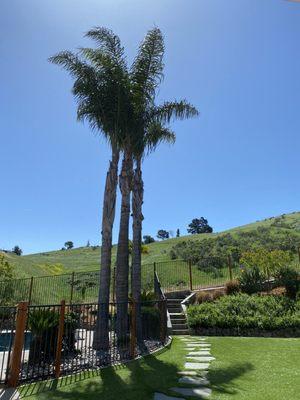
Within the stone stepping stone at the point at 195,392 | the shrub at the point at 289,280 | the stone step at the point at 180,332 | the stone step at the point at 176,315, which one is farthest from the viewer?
the shrub at the point at 289,280

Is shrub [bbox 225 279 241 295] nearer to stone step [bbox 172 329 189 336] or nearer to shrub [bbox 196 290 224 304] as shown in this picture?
shrub [bbox 196 290 224 304]

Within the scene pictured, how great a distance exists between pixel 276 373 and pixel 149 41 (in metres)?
11.8

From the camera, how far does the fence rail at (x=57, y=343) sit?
711cm

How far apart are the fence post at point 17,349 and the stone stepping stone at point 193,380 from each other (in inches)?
115

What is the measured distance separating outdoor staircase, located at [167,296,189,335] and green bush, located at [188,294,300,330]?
1.22 ft

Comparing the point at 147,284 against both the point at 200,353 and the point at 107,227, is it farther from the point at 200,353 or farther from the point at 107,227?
the point at 200,353

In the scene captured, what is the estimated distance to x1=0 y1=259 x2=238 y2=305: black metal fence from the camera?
1995 centimetres

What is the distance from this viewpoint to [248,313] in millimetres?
14789

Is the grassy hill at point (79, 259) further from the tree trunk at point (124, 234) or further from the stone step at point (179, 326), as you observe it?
the tree trunk at point (124, 234)

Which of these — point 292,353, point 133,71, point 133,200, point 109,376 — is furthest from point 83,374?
point 133,71

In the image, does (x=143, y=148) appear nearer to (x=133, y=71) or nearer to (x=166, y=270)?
(x=133, y=71)

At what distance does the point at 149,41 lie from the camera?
14.6 meters

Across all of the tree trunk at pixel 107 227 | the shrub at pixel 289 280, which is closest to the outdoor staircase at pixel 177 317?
the tree trunk at pixel 107 227

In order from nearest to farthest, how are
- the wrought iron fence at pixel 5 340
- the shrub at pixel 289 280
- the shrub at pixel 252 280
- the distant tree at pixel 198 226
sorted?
the wrought iron fence at pixel 5 340, the shrub at pixel 289 280, the shrub at pixel 252 280, the distant tree at pixel 198 226
